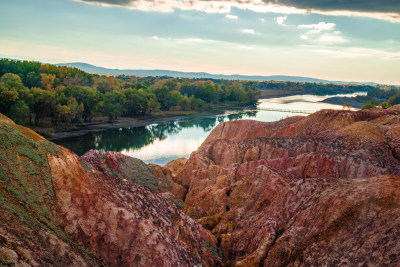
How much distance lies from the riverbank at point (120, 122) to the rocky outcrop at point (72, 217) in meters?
62.1

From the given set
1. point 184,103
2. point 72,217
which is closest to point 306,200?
point 72,217

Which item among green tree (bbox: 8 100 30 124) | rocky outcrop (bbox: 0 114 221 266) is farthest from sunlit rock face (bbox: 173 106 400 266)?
green tree (bbox: 8 100 30 124)

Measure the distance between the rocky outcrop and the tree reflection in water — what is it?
51082 mm

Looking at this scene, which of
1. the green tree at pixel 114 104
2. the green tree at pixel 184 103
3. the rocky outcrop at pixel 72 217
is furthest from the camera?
the green tree at pixel 184 103

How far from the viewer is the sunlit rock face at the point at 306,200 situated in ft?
49.4

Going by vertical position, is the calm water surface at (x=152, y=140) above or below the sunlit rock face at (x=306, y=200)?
below

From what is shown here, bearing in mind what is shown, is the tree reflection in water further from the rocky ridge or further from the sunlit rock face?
the rocky ridge

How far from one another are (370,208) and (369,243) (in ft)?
6.70

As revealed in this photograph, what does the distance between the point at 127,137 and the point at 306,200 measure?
67.7 metres

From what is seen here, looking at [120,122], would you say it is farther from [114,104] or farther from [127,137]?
[127,137]

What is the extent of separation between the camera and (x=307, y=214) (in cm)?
1794

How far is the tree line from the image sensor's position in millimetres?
74688

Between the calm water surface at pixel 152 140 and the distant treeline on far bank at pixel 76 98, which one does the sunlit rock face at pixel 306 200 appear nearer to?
the calm water surface at pixel 152 140

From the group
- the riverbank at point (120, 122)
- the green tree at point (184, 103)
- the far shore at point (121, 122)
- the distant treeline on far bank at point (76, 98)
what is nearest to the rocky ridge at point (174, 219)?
the riverbank at point (120, 122)
